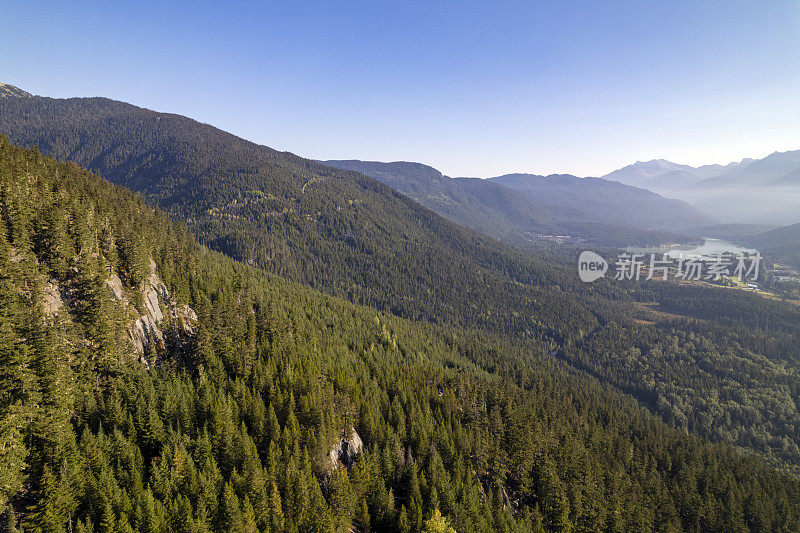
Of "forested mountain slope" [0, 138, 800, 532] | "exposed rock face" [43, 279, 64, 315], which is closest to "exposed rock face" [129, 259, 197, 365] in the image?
"forested mountain slope" [0, 138, 800, 532]

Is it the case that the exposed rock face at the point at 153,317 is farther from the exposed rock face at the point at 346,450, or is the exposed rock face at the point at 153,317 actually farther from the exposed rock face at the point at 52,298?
the exposed rock face at the point at 346,450

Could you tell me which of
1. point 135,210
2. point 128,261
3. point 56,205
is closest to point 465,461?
point 128,261

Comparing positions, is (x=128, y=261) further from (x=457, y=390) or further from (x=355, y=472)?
(x=457, y=390)

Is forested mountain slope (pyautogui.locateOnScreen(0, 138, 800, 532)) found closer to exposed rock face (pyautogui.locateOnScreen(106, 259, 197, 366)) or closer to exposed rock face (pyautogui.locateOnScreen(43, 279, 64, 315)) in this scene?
exposed rock face (pyautogui.locateOnScreen(43, 279, 64, 315))

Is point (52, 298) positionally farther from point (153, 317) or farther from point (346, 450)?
point (346, 450)

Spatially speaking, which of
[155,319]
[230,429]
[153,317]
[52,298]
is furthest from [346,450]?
[52,298]

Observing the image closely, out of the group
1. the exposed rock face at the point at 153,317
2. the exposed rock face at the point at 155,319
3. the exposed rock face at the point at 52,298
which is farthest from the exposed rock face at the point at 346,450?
the exposed rock face at the point at 52,298
